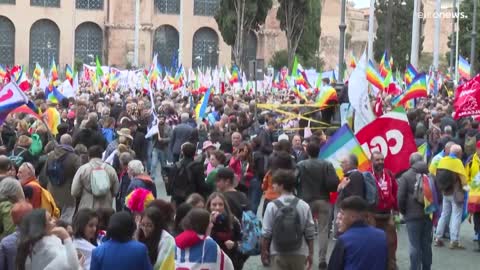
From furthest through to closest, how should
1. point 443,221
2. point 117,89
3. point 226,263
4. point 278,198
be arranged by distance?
Result: 1. point 117,89
2. point 443,221
3. point 278,198
4. point 226,263

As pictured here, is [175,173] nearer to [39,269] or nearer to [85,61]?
[39,269]

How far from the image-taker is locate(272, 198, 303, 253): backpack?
927 centimetres

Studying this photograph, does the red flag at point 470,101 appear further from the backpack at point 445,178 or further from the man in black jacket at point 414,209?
the man in black jacket at point 414,209

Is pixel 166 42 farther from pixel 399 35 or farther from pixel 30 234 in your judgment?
pixel 30 234

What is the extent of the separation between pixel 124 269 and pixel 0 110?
8.08 metres

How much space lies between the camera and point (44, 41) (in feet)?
257

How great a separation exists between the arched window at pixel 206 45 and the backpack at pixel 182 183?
6822 cm

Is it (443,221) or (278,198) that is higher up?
(278,198)

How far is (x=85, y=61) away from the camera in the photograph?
7875cm

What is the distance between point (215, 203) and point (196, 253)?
3.51ft

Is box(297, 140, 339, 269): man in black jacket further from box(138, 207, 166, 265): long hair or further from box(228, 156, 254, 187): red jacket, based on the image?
box(138, 207, 166, 265): long hair

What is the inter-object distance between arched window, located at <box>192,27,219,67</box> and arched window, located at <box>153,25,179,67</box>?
1.42m

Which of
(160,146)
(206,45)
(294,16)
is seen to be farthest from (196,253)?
(206,45)

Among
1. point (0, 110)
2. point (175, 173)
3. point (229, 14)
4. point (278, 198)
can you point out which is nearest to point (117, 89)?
point (229, 14)
